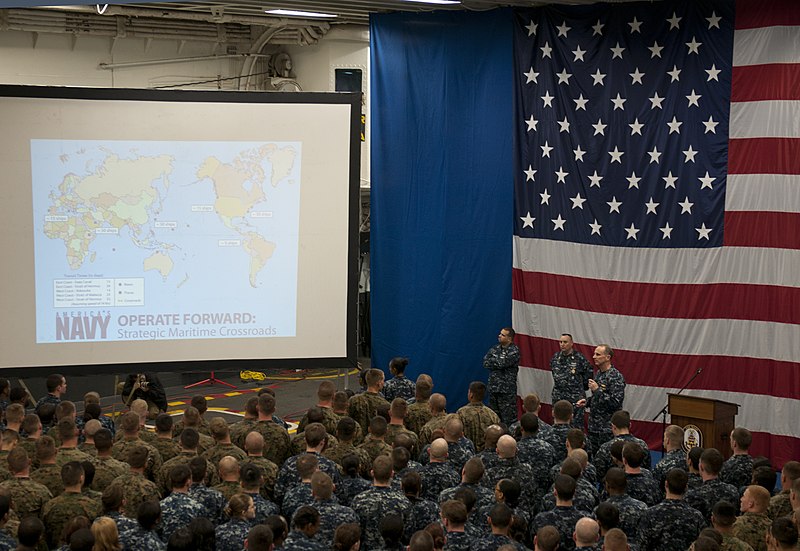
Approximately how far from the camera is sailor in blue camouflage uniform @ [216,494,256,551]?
736 cm

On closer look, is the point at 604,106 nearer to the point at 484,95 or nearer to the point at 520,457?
the point at 484,95

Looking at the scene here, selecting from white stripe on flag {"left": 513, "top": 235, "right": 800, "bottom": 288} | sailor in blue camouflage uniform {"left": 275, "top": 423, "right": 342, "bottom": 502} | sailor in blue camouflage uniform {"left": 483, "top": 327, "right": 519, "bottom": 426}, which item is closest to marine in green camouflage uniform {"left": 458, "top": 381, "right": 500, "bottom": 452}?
sailor in blue camouflage uniform {"left": 275, "top": 423, "right": 342, "bottom": 502}

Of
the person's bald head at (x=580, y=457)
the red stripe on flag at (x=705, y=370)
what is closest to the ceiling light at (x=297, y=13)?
the red stripe on flag at (x=705, y=370)

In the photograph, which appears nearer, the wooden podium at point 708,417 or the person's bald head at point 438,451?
the person's bald head at point 438,451

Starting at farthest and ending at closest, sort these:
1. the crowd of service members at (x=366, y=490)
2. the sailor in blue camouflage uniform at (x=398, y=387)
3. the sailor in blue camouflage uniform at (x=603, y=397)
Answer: the sailor in blue camouflage uniform at (x=398, y=387) → the sailor in blue camouflage uniform at (x=603, y=397) → the crowd of service members at (x=366, y=490)

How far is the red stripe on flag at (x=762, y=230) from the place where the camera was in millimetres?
13109

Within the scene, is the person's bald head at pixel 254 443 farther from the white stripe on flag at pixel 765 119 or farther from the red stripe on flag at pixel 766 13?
the red stripe on flag at pixel 766 13

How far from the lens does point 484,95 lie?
51.4 feet

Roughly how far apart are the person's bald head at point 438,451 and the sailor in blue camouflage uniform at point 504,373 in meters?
5.46

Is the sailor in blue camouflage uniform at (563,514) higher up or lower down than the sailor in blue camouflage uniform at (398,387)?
lower down

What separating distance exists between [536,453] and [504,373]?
4609 millimetres

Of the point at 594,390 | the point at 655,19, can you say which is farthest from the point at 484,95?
the point at 594,390

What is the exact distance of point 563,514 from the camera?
26.5ft

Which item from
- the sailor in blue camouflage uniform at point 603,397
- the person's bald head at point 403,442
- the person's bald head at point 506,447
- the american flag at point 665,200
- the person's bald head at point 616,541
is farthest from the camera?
the american flag at point 665,200
